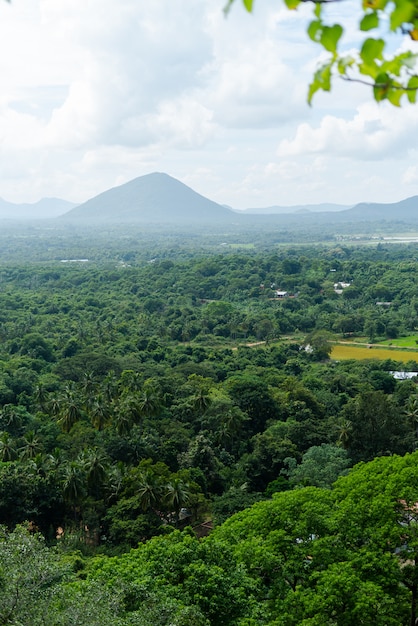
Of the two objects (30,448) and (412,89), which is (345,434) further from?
(412,89)

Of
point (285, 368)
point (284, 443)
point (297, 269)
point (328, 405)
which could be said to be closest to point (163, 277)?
point (297, 269)

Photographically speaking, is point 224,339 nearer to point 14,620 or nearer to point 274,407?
point 274,407

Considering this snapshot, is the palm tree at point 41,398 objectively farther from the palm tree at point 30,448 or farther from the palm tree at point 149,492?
the palm tree at point 149,492

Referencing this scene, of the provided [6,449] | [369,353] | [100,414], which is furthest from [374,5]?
[369,353]

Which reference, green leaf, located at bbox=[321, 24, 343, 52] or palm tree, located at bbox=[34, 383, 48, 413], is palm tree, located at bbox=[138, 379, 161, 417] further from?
green leaf, located at bbox=[321, 24, 343, 52]

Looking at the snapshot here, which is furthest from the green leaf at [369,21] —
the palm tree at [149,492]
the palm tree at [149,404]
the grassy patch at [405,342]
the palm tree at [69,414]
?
the grassy patch at [405,342]

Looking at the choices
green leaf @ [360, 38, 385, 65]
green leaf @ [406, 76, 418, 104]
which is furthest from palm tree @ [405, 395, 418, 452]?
green leaf @ [360, 38, 385, 65]

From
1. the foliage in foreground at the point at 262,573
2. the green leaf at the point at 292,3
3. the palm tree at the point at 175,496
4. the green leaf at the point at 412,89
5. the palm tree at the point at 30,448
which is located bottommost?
the palm tree at the point at 175,496
